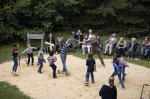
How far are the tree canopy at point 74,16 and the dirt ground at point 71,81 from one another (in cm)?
514

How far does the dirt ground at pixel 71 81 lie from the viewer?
1268 cm

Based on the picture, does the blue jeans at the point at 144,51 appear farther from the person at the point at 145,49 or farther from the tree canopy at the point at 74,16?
the tree canopy at the point at 74,16

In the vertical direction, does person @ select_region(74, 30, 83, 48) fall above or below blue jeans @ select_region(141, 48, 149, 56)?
above

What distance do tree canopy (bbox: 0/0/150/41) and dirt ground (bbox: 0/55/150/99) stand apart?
5.14 meters

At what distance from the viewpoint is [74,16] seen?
26266mm

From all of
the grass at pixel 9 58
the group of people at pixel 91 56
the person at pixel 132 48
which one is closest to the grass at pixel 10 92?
the grass at pixel 9 58

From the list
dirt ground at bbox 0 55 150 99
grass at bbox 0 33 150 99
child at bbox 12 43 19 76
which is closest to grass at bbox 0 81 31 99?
grass at bbox 0 33 150 99

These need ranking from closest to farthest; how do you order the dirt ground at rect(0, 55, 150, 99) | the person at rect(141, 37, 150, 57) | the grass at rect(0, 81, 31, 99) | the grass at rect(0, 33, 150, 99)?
the grass at rect(0, 81, 31, 99), the grass at rect(0, 33, 150, 99), the dirt ground at rect(0, 55, 150, 99), the person at rect(141, 37, 150, 57)

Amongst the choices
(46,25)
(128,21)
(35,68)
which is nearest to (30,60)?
(35,68)

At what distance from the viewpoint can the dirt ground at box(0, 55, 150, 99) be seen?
12.7 meters

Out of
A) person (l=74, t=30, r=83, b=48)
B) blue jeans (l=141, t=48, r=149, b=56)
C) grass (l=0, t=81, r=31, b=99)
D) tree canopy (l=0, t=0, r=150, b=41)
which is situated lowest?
grass (l=0, t=81, r=31, b=99)

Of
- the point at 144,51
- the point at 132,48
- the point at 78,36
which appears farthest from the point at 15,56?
the point at 144,51

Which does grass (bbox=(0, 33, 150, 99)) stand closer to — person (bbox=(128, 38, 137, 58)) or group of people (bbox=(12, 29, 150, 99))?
person (bbox=(128, 38, 137, 58))

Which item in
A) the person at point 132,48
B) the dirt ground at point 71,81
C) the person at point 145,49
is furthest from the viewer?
the person at point 132,48
